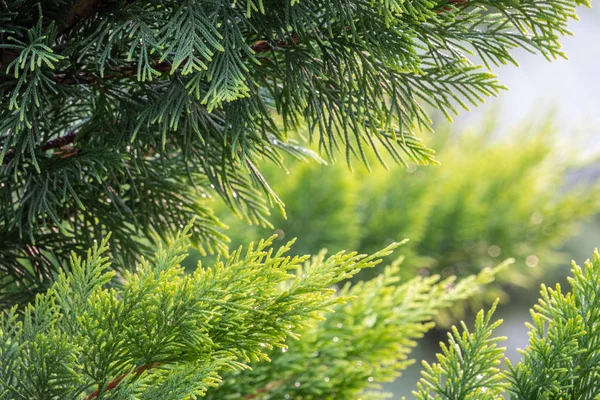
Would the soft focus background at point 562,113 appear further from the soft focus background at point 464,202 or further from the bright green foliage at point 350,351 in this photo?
the bright green foliage at point 350,351

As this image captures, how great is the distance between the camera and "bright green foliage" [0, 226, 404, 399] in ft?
1.06

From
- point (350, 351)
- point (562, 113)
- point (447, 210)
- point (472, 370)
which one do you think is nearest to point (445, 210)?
point (447, 210)

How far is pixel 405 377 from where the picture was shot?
8.71 feet

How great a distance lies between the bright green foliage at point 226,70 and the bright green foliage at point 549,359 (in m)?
0.12

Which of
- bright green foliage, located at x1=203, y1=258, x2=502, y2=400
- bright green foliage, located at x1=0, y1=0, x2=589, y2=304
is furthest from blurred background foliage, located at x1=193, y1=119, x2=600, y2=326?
bright green foliage, located at x1=0, y1=0, x2=589, y2=304

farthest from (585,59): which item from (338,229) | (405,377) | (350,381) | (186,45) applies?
(186,45)

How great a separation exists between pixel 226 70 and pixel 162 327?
5.7 inches

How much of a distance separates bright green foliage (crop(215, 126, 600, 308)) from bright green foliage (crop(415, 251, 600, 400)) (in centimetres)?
116

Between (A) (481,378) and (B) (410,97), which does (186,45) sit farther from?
(A) (481,378)

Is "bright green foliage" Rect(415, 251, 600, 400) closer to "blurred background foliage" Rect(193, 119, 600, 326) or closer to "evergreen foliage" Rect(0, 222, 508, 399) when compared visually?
"evergreen foliage" Rect(0, 222, 508, 399)

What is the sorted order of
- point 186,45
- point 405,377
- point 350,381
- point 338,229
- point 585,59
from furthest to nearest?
1. point 585,59
2. point 405,377
3. point 338,229
4. point 350,381
5. point 186,45

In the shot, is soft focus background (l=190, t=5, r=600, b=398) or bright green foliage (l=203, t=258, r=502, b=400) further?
soft focus background (l=190, t=5, r=600, b=398)

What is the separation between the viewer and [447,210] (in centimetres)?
175

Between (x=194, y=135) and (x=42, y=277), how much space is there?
18 cm
